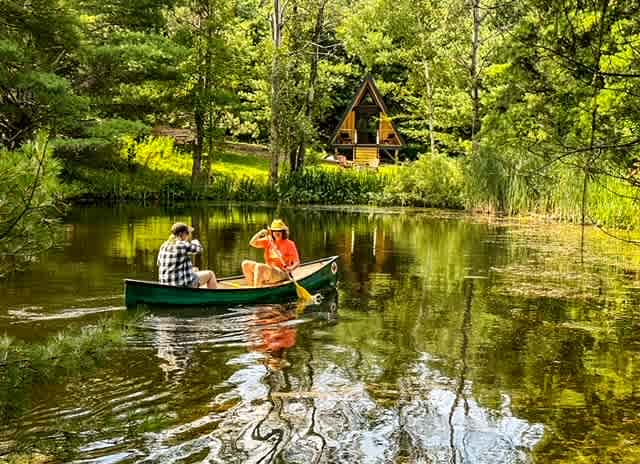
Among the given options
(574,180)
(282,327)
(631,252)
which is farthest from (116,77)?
(282,327)

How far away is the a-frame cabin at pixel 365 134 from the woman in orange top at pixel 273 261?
3508 cm

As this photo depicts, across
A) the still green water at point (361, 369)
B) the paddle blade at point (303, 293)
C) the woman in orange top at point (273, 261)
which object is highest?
→ the woman in orange top at point (273, 261)

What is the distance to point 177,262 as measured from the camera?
449 inches

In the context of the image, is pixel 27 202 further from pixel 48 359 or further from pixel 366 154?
pixel 366 154

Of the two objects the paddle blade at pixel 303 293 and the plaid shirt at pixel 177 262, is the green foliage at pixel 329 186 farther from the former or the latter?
the plaid shirt at pixel 177 262

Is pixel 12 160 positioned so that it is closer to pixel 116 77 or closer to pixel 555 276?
pixel 555 276

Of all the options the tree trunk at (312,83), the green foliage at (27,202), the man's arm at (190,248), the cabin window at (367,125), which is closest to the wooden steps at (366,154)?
the cabin window at (367,125)

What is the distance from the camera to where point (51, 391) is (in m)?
7.03

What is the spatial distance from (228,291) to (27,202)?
779cm

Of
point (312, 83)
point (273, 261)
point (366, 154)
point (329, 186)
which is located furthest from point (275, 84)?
point (273, 261)

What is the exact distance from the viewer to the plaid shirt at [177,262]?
1130 centimetres

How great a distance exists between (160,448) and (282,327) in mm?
4836

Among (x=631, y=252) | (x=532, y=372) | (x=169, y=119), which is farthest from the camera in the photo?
(x=169, y=119)

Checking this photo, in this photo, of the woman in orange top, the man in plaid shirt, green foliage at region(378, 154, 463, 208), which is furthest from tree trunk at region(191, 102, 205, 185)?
the man in plaid shirt
